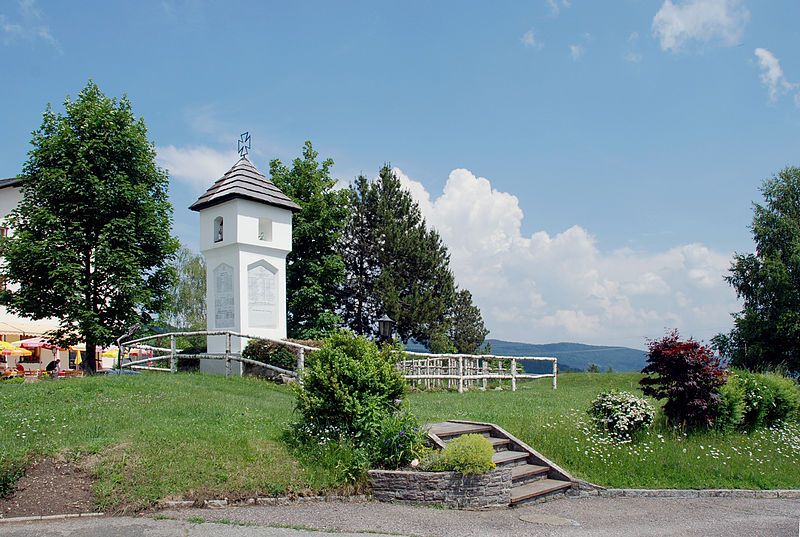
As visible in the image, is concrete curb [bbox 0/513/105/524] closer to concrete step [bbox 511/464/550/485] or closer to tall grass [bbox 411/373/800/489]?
concrete step [bbox 511/464/550/485]

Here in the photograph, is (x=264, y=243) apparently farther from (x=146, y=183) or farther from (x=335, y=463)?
(x=335, y=463)

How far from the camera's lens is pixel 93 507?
25.7 ft

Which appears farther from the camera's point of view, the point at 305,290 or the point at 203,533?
the point at 305,290

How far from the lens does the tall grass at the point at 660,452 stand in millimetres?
10148

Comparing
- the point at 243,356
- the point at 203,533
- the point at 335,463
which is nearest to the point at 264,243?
the point at 243,356

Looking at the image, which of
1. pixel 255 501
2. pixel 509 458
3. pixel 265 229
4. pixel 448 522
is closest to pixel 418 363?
→ pixel 265 229

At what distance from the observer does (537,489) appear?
932 cm

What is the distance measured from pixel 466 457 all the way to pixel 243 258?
1398 cm

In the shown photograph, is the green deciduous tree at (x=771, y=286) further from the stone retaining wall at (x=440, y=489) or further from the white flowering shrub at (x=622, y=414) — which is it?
the stone retaining wall at (x=440, y=489)

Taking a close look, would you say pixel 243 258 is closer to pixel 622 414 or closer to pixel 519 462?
pixel 519 462

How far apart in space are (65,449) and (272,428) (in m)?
3.20

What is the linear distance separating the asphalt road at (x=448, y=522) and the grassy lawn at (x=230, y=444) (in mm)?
566

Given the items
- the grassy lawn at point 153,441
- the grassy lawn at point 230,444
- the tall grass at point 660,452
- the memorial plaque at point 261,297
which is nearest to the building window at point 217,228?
the memorial plaque at point 261,297

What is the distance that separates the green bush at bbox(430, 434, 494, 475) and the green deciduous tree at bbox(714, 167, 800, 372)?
29.4 meters
